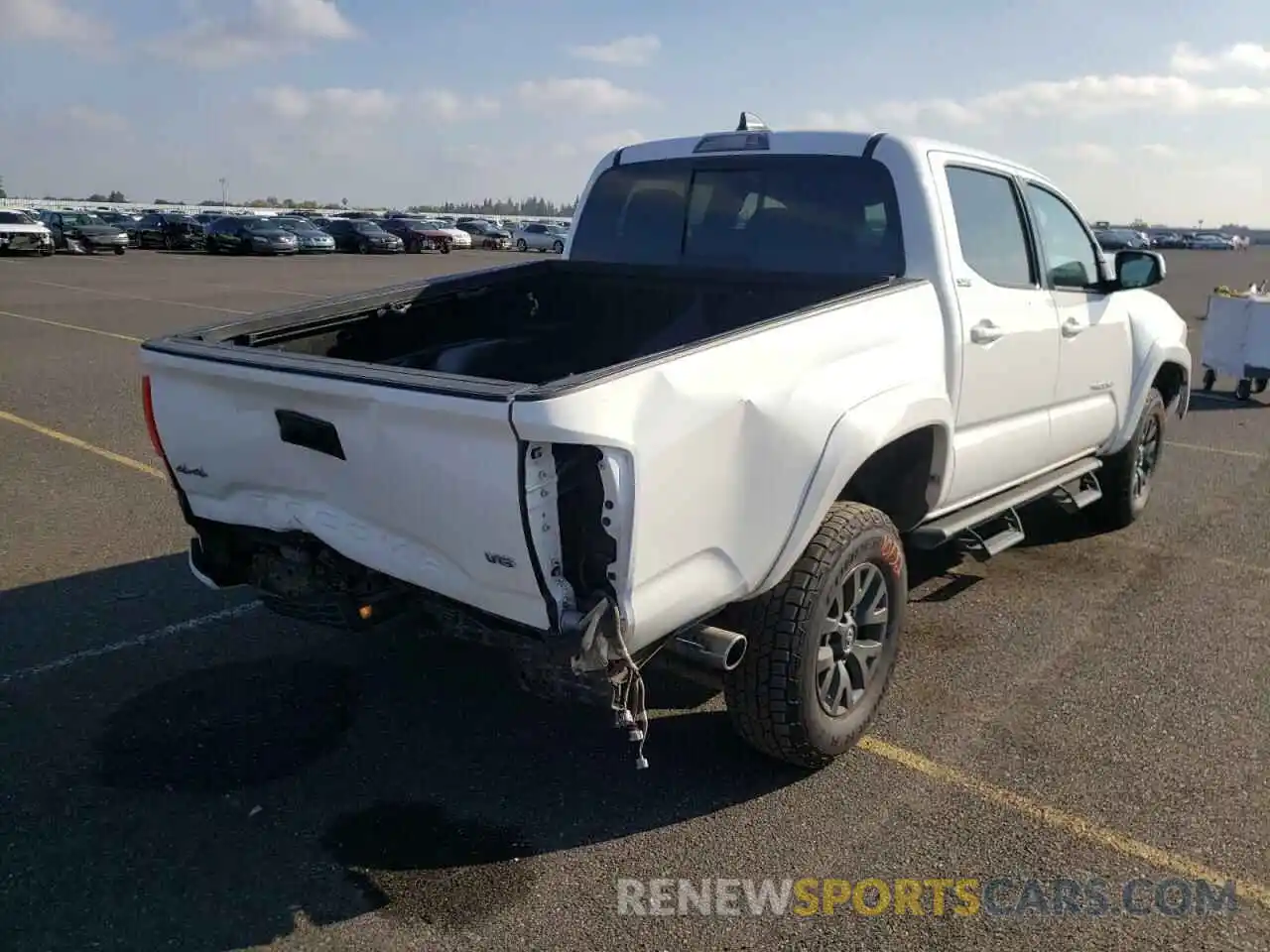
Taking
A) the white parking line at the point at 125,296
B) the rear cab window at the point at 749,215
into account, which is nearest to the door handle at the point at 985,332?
the rear cab window at the point at 749,215

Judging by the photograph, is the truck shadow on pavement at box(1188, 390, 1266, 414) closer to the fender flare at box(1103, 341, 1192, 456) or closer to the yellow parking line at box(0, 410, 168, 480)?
the fender flare at box(1103, 341, 1192, 456)

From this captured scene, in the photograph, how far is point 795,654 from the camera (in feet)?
10.8

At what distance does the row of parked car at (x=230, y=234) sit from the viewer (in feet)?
119

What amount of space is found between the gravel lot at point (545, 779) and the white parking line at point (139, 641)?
0.02 meters

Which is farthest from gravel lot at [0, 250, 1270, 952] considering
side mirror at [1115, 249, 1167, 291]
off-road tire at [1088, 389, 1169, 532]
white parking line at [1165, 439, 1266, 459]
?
white parking line at [1165, 439, 1266, 459]

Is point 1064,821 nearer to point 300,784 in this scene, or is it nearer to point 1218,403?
point 300,784

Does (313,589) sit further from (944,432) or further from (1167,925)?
(1167,925)

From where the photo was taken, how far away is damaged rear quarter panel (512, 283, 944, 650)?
267cm

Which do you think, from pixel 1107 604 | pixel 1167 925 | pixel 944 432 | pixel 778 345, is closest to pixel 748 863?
pixel 1167 925

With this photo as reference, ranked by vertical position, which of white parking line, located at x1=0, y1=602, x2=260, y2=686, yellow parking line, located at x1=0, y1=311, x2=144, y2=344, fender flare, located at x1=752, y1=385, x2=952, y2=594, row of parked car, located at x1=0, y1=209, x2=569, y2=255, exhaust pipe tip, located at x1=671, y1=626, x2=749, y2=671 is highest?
fender flare, located at x1=752, y1=385, x2=952, y2=594

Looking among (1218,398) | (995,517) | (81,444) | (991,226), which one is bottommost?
(1218,398)

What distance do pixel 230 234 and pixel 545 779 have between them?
127 feet

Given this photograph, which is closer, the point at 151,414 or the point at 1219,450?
the point at 151,414

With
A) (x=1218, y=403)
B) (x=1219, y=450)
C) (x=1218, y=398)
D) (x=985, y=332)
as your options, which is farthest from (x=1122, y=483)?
(x=1218, y=398)
